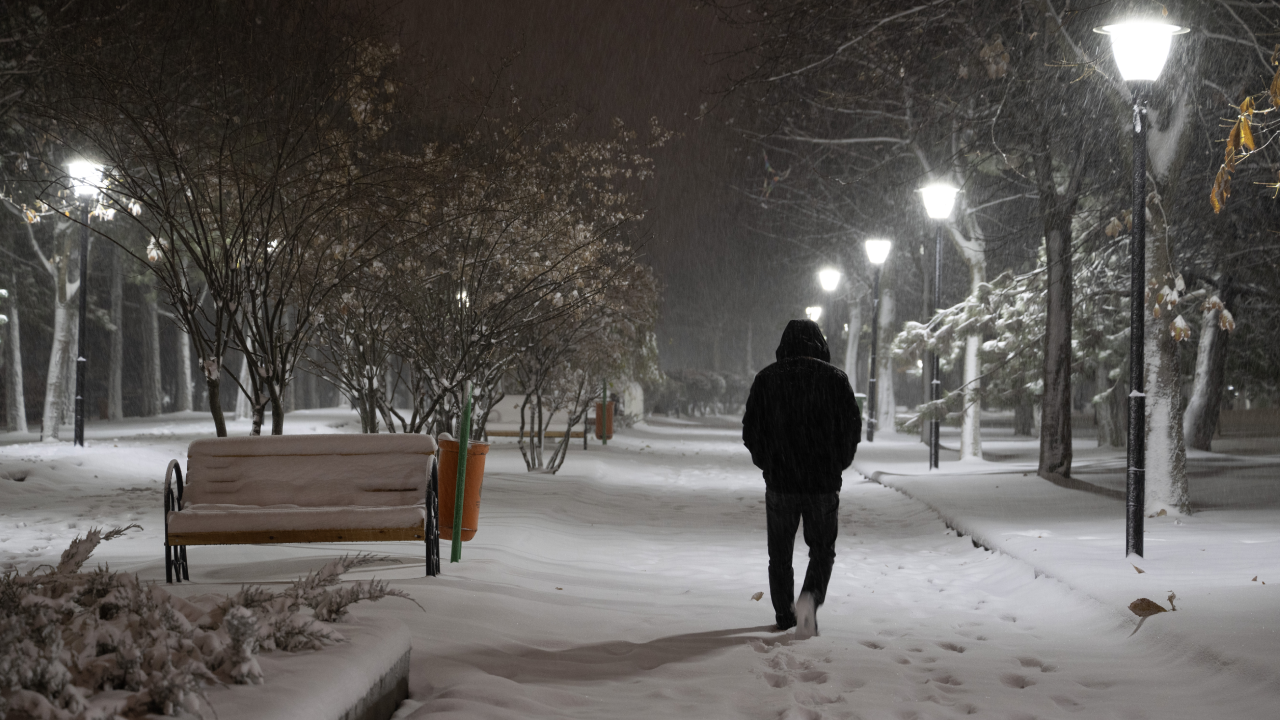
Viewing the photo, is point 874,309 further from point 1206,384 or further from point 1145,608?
point 1145,608

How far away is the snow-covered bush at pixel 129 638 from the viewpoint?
2953mm

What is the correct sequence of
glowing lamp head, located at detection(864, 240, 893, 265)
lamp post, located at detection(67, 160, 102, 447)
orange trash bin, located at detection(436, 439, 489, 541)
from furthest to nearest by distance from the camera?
glowing lamp head, located at detection(864, 240, 893, 265), lamp post, located at detection(67, 160, 102, 447), orange trash bin, located at detection(436, 439, 489, 541)

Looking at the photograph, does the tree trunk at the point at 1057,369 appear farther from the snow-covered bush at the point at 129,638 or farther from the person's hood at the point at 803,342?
the snow-covered bush at the point at 129,638

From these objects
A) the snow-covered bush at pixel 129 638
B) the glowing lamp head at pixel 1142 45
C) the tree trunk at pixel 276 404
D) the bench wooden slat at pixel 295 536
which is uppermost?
the glowing lamp head at pixel 1142 45

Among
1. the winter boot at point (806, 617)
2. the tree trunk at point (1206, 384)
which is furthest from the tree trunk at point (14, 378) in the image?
the tree trunk at point (1206, 384)

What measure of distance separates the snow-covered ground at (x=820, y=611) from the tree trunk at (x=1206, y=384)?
365 inches

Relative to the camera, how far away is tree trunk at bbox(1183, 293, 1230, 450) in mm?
23078

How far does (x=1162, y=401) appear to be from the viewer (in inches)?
474

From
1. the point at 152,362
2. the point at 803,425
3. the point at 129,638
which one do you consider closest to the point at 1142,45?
the point at 803,425

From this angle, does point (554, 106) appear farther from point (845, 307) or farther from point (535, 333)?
point (845, 307)

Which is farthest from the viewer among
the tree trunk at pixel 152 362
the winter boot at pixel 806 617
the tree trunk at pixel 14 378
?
the tree trunk at pixel 152 362

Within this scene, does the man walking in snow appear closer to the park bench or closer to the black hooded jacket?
the black hooded jacket

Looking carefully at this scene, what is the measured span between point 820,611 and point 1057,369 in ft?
36.6

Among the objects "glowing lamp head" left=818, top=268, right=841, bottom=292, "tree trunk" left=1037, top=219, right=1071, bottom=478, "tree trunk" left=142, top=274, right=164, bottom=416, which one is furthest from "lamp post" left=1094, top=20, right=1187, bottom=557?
"tree trunk" left=142, top=274, right=164, bottom=416
